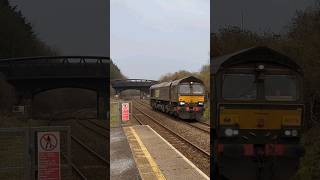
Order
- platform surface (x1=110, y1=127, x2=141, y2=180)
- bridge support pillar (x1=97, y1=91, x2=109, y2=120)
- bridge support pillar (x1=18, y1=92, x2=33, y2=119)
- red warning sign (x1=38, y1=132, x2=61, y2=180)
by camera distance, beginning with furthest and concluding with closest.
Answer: bridge support pillar (x1=97, y1=91, x2=109, y2=120) < bridge support pillar (x1=18, y1=92, x2=33, y2=119) < platform surface (x1=110, y1=127, x2=141, y2=180) < red warning sign (x1=38, y1=132, x2=61, y2=180)

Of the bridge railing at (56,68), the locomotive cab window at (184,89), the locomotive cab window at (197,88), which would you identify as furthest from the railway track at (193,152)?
the bridge railing at (56,68)

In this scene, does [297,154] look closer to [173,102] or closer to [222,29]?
[222,29]

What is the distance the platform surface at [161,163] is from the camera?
430 inches

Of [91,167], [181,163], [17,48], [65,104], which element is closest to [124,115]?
[91,167]

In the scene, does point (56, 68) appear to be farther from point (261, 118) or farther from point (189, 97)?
point (261, 118)

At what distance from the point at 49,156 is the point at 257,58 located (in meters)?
5.26

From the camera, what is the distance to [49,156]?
6.68 metres

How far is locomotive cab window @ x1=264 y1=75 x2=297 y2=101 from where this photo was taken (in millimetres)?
10211

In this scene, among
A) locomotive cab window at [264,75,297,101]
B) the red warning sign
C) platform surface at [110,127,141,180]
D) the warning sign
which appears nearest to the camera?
the red warning sign

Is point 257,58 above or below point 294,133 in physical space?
above

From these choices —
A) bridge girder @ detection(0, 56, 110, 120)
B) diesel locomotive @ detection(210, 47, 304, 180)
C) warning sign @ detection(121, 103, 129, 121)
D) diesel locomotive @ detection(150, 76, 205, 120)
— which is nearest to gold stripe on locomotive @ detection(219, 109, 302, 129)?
diesel locomotive @ detection(210, 47, 304, 180)

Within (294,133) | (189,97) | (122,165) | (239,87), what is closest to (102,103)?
(189,97)

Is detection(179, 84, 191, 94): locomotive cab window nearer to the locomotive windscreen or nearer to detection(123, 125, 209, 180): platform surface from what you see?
the locomotive windscreen

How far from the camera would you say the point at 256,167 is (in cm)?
995
